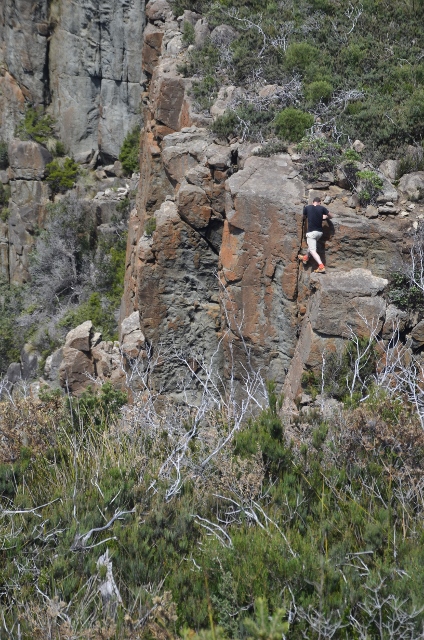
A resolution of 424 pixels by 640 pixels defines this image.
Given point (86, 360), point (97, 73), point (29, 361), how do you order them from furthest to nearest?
point (97, 73) → point (29, 361) → point (86, 360)

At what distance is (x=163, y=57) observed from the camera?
47.8 ft

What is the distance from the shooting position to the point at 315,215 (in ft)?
27.3

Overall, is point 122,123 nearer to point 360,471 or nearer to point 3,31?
point 3,31

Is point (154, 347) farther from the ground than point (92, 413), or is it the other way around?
point (92, 413)

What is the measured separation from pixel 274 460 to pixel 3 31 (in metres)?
29.4

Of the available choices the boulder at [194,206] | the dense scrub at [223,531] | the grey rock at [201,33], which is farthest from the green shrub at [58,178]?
the dense scrub at [223,531]

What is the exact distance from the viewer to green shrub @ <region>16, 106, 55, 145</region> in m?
28.0

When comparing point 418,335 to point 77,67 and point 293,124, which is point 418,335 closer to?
point 293,124

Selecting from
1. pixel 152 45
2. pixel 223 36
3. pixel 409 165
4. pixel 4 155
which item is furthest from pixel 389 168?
pixel 4 155

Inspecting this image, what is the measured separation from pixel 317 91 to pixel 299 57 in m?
1.44

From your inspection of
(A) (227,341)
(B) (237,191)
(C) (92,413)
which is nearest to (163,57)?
(B) (237,191)

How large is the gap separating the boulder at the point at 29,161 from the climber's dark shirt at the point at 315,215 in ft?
69.4

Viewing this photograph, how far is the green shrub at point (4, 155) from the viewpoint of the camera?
28094 mm

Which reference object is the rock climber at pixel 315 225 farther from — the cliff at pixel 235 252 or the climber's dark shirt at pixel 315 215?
the cliff at pixel 235 252
